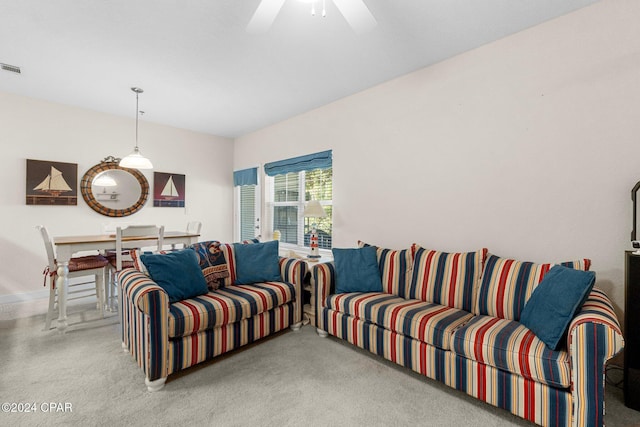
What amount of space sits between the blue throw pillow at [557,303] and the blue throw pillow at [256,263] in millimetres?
2017

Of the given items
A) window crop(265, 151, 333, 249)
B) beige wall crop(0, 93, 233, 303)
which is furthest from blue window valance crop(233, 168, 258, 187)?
beige wall crop(0, 93, 233, 303)

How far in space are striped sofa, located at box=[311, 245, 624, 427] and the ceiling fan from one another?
1829mm

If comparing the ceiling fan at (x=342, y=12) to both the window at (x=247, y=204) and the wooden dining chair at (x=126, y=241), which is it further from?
the window at (x=247, y=204)

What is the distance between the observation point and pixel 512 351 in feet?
5.24

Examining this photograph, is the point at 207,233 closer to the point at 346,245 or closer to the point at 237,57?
the point at 346,245

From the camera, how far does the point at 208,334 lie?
7.13 feet

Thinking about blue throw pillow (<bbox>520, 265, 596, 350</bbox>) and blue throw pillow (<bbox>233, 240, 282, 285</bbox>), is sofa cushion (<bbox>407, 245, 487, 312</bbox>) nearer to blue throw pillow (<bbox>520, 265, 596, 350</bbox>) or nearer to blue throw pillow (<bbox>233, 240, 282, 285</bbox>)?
blue throw pillow (<bbox>520, 265, 596, 350</bbox>)

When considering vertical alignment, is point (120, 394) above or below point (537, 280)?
below

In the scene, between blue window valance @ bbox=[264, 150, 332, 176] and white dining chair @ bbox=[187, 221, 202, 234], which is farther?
white dining chair @ bbox=[187, 221, 202, 234]

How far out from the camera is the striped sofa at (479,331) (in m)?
1.41

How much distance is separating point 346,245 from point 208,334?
75.6 inches

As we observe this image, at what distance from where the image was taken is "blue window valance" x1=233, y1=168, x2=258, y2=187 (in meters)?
5.02

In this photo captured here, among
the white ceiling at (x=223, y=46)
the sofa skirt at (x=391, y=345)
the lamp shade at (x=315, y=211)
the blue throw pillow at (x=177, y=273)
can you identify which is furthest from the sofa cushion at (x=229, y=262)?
the white ceiling at (x=223, y=46)

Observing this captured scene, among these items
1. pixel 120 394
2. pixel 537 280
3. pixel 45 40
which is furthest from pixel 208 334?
pixel 45 40
